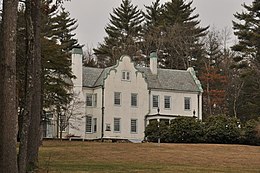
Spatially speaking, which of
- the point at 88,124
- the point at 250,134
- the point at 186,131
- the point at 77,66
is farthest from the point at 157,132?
the point at 77,66

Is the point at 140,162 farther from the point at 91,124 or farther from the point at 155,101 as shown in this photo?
the point at 155,101

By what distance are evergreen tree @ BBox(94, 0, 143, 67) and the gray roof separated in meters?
8.86

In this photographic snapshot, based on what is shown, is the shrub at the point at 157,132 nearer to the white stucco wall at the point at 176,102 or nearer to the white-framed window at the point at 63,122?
the white-framed window at the point at 63,122

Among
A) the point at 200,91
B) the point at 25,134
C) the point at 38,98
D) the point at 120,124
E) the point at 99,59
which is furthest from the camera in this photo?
the point at 99,59

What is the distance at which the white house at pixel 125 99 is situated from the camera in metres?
52.1

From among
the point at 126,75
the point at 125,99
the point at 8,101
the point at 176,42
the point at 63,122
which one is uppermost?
the point at 176,42

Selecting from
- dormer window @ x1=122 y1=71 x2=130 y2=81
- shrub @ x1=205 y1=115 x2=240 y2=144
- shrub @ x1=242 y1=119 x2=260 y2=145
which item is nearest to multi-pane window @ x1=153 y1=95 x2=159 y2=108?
dormer window @ x1=122 y1=71 x2=130 y2=81

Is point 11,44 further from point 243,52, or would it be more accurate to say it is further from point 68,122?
point 243,52

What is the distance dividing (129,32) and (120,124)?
893 inches

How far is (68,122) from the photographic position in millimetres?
49281

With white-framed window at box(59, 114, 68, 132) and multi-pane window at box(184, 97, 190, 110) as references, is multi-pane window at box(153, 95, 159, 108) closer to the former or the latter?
multi-pane window at box(184, 97, 190, 110)

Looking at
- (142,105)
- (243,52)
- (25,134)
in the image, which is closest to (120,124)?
(142,105)

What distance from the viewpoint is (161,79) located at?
5644 centimetres

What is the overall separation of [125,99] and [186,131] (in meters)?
12.5
